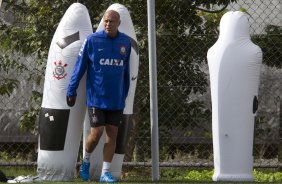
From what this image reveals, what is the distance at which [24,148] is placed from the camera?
11.3 metres

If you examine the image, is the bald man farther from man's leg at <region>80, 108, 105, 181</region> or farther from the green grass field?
the green grass field

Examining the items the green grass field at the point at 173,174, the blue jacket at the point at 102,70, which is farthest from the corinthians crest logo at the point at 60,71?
the green grass field at the point at 173,174

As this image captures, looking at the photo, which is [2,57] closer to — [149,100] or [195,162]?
[149,100]

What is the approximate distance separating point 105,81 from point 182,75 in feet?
5.48

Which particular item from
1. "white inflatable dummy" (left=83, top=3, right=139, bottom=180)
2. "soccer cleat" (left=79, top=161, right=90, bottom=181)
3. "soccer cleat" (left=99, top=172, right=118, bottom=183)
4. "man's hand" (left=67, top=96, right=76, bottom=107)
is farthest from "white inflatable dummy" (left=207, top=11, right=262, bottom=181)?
"man's hand" (left=67, top=96, right=76, bottom=107)

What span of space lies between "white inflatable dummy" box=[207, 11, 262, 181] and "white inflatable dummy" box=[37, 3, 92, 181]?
4.36ft

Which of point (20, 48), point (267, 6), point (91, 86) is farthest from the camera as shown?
point (20, 48)

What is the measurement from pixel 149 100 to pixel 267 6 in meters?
1.62

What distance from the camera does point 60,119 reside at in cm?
899

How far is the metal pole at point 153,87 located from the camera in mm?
9461

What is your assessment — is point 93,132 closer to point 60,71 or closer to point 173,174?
point 60,71

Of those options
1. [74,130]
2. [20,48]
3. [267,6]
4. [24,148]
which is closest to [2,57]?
[20,48]

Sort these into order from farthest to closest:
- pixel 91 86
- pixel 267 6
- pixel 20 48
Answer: pixel 20 48 → pixel 267 6 → pixel 91 86

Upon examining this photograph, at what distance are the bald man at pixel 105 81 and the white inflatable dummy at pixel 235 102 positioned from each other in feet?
3.13
